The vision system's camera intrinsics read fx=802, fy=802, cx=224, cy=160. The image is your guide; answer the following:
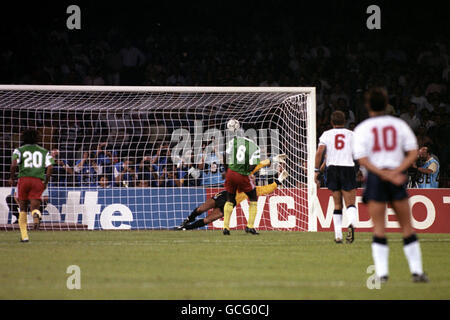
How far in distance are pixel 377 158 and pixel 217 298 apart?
207 centimetres

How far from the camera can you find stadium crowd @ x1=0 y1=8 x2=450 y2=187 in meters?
21.3

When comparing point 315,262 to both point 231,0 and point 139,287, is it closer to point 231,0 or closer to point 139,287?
point 139,287

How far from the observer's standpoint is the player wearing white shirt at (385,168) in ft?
25.2

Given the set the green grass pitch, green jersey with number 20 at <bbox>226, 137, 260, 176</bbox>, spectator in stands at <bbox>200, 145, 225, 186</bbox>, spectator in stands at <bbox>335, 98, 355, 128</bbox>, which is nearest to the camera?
the green grass pitch

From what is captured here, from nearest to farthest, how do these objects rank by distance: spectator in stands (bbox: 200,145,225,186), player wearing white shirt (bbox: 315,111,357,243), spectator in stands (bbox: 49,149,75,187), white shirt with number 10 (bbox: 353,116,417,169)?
white shirt with number 10 (bbox: 353,116,417,169) < player wearing white shirt (bbox: 315,111,357,243) < spectator in stands (bbox: 49,149,75,187) < spectator in stands (bbox: 200,145,225,186)

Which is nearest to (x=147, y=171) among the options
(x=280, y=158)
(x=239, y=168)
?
(x=280, y=158)

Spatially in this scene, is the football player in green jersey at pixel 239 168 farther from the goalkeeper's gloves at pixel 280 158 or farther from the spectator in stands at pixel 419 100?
the spectator in stands at pixel 419 100

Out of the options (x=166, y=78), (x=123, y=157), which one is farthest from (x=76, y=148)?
(x=166, y=78)

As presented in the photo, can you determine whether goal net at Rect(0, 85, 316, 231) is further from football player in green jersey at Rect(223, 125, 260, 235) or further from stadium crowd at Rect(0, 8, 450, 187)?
stadium crowd at Rect(0, 8, 450, 187)

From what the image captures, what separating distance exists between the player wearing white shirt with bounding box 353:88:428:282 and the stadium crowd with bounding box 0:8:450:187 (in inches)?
477

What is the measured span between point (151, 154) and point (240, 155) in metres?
4.32

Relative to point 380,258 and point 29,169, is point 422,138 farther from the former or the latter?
point 380,258

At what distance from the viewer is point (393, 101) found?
70.5 feet

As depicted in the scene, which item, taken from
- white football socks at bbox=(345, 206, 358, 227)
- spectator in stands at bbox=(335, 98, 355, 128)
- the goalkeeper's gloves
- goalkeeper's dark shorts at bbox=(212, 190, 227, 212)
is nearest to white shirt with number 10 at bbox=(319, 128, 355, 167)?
white football socks at bbox=(345, 206, 358, 227)
